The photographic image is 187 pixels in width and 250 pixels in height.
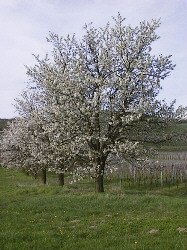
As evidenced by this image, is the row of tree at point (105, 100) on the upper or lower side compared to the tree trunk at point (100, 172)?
upper

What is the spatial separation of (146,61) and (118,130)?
5.53 m

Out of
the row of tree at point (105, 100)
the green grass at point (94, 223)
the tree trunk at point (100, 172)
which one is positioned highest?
the row of tree at point (105, 100)

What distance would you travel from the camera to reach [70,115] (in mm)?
24344

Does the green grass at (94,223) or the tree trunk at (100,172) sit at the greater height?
the tree trunk at (100,172)

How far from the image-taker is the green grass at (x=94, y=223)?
11579 millimetres

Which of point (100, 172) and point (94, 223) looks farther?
point (100, 172)

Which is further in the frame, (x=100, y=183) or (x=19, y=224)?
(x=100, y=183)

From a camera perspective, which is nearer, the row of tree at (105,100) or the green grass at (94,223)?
the green grass at (94,223)

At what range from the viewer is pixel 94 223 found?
594 inches

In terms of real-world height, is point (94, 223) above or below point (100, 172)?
below

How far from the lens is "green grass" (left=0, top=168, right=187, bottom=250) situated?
38.0ft

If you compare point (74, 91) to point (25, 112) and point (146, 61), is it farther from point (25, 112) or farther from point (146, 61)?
point (25, 112)

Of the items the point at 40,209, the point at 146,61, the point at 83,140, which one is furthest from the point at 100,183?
the point at 146,61

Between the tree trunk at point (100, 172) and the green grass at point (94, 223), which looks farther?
the tree trunk at point (100, 172)
